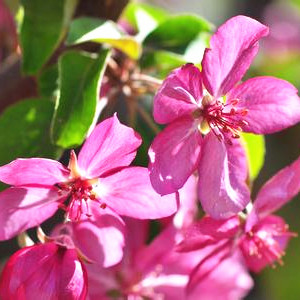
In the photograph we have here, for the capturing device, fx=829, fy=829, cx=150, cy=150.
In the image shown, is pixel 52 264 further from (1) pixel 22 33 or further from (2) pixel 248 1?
(2) pixel 248 1

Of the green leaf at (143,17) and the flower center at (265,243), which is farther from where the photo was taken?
the green leaf at (143,17)

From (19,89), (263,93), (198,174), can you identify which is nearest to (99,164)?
(198,174)

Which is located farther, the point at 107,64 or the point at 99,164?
the point at 107,64

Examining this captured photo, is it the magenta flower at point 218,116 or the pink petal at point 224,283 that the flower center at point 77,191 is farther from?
the pink petal at point 224,283

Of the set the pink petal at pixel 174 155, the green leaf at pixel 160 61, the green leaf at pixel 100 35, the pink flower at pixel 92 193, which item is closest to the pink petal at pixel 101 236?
the pink flower at pixel 92 193

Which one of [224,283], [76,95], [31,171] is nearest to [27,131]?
[76,95]

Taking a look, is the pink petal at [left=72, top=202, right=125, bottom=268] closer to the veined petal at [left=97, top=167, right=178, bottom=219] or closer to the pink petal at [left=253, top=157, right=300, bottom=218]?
the veined petal at [left=97, top=167, right=178, bottom=219]

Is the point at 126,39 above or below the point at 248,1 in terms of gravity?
above
